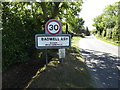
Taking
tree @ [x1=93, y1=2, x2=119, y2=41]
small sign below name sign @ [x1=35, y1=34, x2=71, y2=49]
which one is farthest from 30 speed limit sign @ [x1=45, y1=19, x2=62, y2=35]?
tree @ [x1=93, y1=2, x2=119, y2=41]

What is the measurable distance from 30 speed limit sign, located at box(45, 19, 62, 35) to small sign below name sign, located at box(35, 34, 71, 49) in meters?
0.20

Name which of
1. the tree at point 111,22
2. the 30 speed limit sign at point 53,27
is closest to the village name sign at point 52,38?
the 30 speed limit sign at point 53,27

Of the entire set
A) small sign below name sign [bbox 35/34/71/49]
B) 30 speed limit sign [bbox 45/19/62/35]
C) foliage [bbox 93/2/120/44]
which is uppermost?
foliage [bbox 93/2/120/44]

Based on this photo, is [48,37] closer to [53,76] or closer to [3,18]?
[53,76]

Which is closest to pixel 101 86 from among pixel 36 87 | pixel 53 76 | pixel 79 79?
pixel 79 79

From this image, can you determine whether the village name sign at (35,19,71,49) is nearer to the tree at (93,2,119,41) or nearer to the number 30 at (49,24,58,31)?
the number 30 at (49,24,58,31)

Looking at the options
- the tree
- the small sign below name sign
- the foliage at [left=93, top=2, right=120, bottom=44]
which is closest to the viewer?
the small sign below name sign

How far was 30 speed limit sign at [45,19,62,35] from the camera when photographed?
5.23 meters

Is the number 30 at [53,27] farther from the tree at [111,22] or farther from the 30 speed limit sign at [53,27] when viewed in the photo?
the tree at [111,22]

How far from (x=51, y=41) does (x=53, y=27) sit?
658mm

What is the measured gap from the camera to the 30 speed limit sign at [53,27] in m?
5.23

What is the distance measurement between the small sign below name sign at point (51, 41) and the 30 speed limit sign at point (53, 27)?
0.20 m

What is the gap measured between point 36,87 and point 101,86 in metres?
2.39

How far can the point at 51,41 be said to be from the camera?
17.3 ft
